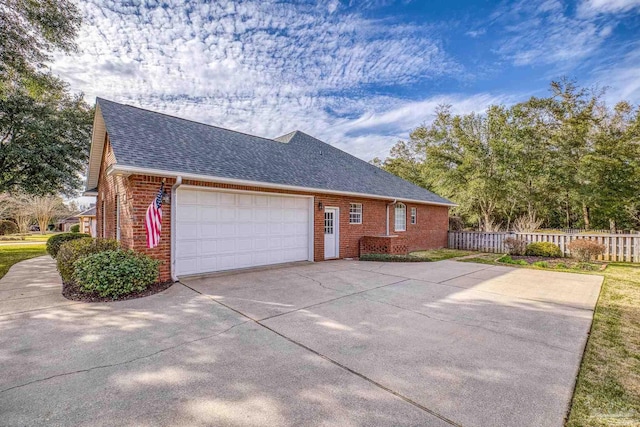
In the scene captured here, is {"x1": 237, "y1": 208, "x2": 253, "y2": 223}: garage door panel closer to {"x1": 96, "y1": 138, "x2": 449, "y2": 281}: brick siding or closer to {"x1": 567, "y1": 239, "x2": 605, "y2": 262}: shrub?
{"x1": 96, "y1": 138, "x2": 449, "y2": 281}: brick siding

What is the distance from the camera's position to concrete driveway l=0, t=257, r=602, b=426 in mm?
2498

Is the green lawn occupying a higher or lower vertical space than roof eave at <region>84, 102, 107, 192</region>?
lower

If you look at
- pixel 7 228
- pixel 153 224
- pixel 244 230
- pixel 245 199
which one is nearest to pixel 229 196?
pixel 245 199

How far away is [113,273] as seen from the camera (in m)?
5.95

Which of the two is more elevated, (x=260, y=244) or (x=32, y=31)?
(x=32, y=31)

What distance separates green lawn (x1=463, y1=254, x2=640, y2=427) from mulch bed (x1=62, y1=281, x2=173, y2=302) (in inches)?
271

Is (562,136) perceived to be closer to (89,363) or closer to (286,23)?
(286,23)

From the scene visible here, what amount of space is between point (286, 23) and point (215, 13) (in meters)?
2.15

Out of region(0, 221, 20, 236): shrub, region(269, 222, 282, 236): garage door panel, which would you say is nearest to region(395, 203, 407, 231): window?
region(269, 222, 282, 236): garage door panel

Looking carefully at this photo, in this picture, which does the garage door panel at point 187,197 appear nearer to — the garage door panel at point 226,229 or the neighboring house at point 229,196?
the neighboring house at point 229,196

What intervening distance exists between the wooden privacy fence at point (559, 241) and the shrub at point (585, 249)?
1304 millimetres

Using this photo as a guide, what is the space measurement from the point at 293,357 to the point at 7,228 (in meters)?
45.9

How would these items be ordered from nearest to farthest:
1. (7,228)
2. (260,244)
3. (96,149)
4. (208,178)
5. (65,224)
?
(208,178)
(260,244)
(96,149)
(7,228)
(65,224)

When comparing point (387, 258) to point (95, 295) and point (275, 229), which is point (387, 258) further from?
point (95, 295)
